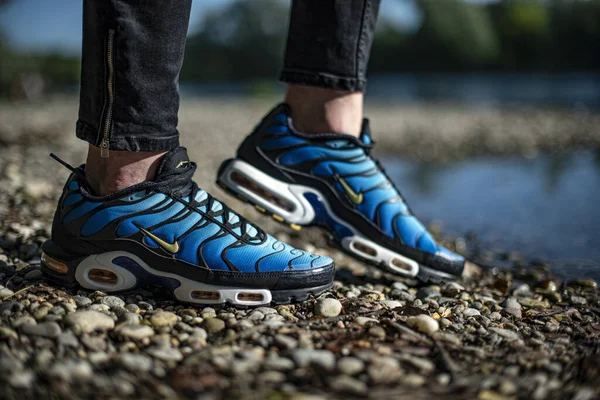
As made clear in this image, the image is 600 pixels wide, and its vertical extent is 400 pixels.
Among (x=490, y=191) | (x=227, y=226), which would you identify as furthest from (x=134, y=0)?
(x=490, y=191)

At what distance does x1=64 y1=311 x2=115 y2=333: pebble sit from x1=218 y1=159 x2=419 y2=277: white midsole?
748 millimetres

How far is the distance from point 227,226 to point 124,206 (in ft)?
1.01

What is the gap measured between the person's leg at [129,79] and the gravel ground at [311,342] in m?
0.45

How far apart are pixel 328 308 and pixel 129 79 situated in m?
0.86

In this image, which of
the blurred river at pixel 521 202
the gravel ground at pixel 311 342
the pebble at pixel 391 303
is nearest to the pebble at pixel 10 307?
the gravel ground at pixel 311 342

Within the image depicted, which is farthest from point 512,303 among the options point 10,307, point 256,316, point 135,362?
point 10,307

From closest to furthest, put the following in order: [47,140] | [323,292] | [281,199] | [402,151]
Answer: [323,292] < [281,199] < [47,140] < [402,151]

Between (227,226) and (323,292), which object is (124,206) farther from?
(323,292)

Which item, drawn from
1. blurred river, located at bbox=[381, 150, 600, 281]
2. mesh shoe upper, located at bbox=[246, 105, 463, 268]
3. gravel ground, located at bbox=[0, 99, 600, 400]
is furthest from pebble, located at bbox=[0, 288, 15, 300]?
blurred river, located at bbox=[381, 150, 600, 281]

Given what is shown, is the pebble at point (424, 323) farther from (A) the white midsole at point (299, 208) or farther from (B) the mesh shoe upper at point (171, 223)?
(A) the white midsole at point (299, 208)

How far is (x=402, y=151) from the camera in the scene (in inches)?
281

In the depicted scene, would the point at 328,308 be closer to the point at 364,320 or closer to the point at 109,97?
the point at 364,320

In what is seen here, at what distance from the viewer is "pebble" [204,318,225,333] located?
1.38 metres

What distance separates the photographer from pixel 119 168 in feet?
4.86
